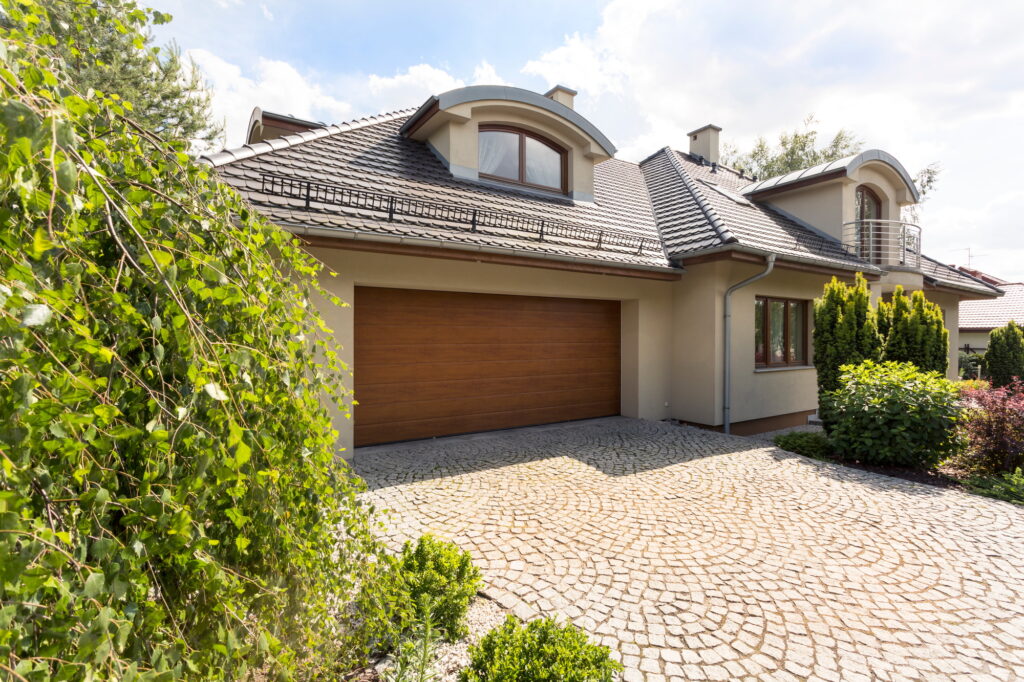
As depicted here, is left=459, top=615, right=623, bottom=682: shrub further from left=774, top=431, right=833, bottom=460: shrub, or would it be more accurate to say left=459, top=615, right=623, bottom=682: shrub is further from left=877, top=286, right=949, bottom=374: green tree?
left=877, top=286, right=949, bottom=374: green tree

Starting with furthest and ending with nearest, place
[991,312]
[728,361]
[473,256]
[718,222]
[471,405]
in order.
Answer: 1. [991,312]
2. [718,222]
3. [728,361]
4. [471,405]
5. [473,256]

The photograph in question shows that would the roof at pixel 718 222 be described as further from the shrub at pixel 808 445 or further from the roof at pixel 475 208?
the shrub at pixel 808 445

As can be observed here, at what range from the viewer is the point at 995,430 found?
18.7 feet

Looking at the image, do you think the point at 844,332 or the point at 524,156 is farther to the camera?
the point at 524,156

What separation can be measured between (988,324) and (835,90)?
20465mm

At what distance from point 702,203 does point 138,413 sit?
1011cm

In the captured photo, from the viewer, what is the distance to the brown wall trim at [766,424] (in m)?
8.32

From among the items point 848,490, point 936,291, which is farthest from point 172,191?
point 936,291

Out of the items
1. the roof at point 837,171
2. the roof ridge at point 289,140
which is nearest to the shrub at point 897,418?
the roof at point 837,171

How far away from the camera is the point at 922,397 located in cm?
586

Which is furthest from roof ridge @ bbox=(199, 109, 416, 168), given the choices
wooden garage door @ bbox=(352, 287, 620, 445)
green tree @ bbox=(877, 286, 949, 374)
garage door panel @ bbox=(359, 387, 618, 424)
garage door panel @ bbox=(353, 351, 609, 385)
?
green tree @ bbox=(877, 286, 949, 374)

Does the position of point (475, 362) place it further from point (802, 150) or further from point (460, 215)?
point (802, 150)

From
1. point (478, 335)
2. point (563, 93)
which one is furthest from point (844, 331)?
point (563, 93)

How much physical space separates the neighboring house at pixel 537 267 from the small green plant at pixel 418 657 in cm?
378
